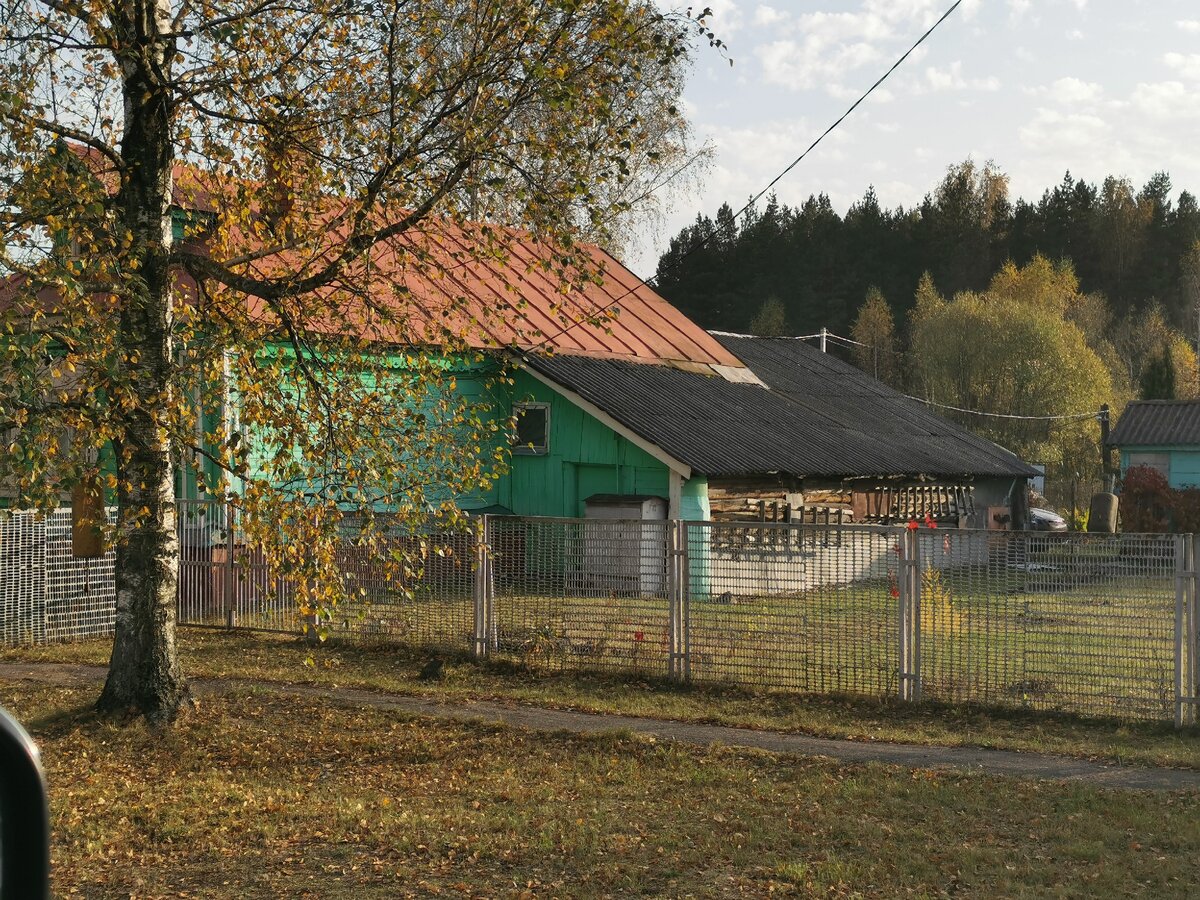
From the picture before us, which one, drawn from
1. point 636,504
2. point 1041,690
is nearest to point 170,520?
point 1041,690

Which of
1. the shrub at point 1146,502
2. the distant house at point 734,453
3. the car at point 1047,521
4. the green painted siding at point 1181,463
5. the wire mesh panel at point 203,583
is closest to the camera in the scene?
the wire mesh panel at point 203,583

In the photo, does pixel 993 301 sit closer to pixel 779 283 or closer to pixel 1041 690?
pixel 779 283

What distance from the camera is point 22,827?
7.14ft

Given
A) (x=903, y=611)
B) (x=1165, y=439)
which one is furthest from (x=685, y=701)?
(x=1165, y=439)

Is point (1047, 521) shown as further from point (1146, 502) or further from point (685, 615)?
point (685, 615)

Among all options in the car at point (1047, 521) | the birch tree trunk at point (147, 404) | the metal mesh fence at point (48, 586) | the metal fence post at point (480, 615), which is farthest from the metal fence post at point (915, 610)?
the car at point (1047, 521)

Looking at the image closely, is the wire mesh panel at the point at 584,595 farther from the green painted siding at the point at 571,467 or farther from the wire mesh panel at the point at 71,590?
the green painted siding at the point at 571,467

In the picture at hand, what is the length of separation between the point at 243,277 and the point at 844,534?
641 cm

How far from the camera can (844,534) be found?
13680mm

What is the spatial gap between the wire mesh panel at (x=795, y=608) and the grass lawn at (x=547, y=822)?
295cm

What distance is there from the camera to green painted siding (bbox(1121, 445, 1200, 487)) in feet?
135

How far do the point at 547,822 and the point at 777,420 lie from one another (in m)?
20.7

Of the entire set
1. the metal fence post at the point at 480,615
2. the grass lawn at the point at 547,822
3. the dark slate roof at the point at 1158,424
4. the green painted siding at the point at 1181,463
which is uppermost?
the dark slate roof at the point at 1158,424

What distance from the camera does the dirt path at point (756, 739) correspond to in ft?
33.6
